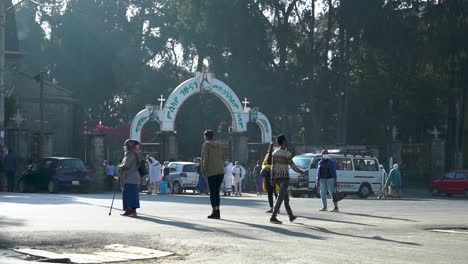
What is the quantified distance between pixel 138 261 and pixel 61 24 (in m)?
66.2

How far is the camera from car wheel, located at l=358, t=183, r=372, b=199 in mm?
40281

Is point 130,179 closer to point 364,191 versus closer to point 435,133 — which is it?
point 364,191

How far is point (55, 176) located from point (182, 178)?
27.2 ft

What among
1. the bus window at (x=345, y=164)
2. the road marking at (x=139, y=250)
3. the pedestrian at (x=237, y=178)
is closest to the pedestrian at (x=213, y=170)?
the road marking at (x=139, y=250)

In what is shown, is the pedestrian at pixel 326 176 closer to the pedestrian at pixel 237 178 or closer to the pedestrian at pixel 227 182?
the pedestrian at pixel 227 182

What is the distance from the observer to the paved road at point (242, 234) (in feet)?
42.3

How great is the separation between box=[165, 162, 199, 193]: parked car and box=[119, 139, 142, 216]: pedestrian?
23.3 meters

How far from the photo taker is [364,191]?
4050 cm

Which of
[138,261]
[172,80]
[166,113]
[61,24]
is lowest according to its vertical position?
[138,261]

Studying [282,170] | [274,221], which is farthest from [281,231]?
[282,170]

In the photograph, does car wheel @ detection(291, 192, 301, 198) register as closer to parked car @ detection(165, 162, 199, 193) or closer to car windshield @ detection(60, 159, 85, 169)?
parked car @ detection(165, 162, 199, 193)

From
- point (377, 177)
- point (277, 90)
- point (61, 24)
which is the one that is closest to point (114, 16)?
point (61, 24)

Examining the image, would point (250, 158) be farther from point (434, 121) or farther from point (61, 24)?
point (61, 24)

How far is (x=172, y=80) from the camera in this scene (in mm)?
74500
